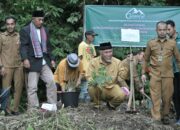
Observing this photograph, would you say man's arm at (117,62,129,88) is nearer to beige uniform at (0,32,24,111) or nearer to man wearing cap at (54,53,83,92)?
man wearing cap at (54,53,83,92)

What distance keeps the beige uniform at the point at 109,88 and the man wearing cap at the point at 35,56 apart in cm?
72

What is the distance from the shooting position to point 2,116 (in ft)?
24.7

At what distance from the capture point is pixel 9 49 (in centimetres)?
827

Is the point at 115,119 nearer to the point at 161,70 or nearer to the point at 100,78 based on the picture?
the point at 100,78

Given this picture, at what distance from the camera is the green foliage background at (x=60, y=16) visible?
36.3 feet

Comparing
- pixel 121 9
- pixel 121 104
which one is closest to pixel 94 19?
pixel 121 9

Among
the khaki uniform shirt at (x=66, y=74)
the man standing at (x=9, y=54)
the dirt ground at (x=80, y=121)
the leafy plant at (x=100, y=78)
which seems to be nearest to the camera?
the dirt ground at (x=80, y=121)

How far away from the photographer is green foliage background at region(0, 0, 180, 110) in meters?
11.1

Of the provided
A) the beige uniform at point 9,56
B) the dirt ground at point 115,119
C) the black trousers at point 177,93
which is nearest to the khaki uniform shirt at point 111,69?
the dirt ground at point 115,119

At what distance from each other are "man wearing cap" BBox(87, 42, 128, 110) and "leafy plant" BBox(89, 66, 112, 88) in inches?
2.0

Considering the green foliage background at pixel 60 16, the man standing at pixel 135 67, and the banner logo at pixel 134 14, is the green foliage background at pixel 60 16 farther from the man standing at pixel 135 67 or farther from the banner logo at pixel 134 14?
the man standing at pixel 135 67

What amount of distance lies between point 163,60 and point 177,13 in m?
2.66

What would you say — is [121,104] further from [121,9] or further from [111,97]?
[121,9]

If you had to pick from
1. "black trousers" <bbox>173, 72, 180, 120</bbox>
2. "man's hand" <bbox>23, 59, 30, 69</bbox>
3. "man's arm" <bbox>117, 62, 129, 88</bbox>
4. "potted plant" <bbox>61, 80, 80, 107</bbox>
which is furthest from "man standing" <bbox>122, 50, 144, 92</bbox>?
"man's hand" <bbox>23, 59, 30, 69</bbox>
